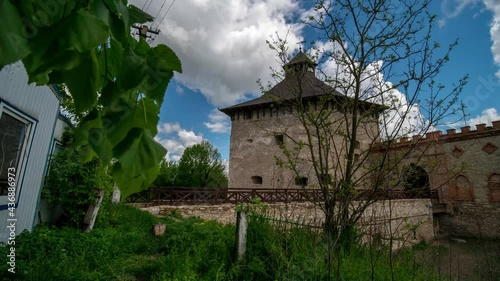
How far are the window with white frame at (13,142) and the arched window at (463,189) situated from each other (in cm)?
1917

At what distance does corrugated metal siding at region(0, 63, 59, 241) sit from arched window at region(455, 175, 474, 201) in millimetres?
18982

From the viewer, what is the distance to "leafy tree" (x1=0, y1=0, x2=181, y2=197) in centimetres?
38

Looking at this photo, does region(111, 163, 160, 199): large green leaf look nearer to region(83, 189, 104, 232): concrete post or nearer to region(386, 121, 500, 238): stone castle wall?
region(83, 189, 104, 232): concrete post

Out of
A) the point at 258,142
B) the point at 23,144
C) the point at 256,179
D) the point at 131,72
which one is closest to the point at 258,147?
the point at 258,142

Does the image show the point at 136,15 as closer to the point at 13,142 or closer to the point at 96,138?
the point at 96,138

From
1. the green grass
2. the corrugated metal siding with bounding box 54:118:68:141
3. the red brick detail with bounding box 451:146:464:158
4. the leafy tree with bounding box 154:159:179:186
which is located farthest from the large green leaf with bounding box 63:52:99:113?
the leafy tree with bounding box 154:159:179:186

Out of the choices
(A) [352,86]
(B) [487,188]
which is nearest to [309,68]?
(A) [352,86]

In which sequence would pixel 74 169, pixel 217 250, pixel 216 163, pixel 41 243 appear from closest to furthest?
pixel 41 243 → pixel 217 250 → pixel 74 169 → pixel 216 163

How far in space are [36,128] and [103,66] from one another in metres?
4.58

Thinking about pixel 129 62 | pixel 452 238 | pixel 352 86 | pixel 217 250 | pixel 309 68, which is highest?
pixel 309 68

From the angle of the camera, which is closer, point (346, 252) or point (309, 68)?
point (346, 252)

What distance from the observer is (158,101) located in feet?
1.83

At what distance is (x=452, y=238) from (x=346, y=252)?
15467 mm

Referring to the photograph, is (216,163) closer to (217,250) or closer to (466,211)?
(466,211)
